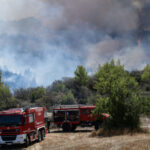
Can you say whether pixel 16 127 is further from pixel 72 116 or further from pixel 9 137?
pixel 72 116

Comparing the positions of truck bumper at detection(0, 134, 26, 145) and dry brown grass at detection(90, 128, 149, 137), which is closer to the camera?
truck bumper at detection(0, 134, 26, 145)

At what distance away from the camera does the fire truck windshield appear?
20234 millimetres

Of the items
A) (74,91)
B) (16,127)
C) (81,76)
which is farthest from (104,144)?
(81,76)

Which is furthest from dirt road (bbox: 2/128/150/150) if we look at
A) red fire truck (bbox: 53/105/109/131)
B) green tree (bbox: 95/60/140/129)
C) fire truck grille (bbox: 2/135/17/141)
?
red fire truck (bbox: 53/105/109/131)

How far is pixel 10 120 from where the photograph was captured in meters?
20.4

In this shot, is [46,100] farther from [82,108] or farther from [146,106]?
[146,106]

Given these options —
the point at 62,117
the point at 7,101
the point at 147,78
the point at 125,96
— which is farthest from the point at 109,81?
the point at 147,78

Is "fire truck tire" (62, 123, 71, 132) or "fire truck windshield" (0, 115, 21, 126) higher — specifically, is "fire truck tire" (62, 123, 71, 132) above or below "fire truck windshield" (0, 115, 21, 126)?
below

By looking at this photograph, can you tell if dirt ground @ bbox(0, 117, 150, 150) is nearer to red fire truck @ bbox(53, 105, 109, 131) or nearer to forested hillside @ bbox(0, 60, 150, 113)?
forested hillside @ bbox(0, 60, 150, 113)

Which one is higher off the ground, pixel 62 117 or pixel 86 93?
pixel 86 93

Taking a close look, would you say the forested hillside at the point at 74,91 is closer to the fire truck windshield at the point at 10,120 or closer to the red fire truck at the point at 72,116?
the red fire truck at the point at 72,116

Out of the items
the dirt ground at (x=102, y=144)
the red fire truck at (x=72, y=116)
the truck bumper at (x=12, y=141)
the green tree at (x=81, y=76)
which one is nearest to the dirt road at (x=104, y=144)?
the dirt ground at (x=102, y=144)

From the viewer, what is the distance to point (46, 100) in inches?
2318

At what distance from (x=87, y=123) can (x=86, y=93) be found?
1696 inches
